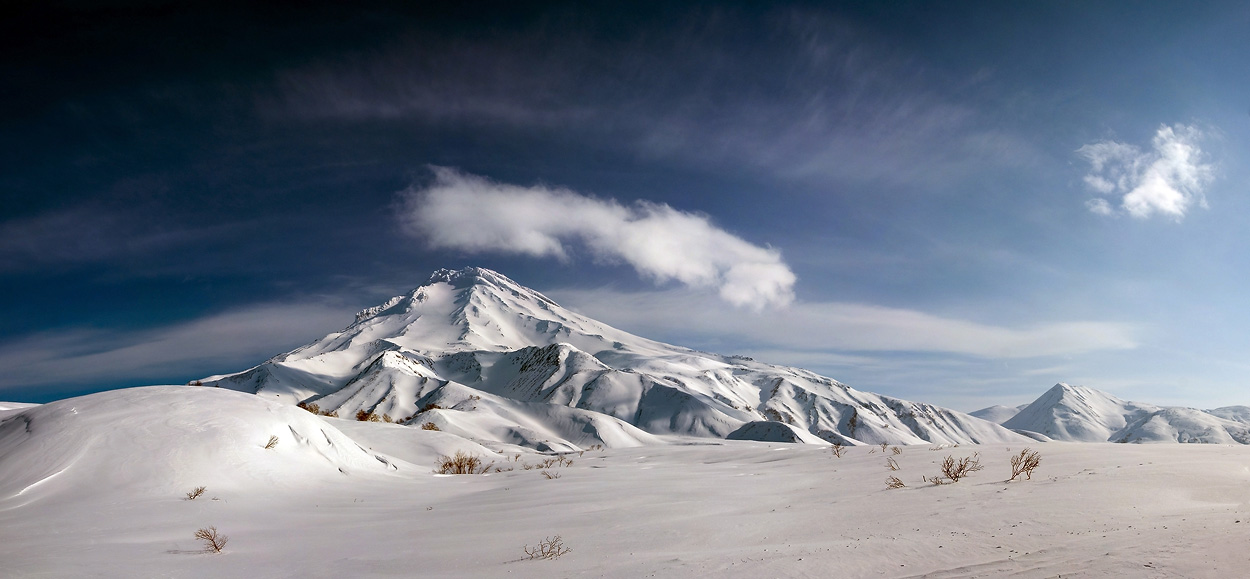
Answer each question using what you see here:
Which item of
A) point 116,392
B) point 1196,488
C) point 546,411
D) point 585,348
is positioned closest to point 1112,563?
point 1196,488

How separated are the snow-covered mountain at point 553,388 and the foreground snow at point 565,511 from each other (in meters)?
18.9

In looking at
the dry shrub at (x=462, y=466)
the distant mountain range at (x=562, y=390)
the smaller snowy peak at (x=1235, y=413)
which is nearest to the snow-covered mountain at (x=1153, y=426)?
the smaller snowy peak at (x=1235, y=413)

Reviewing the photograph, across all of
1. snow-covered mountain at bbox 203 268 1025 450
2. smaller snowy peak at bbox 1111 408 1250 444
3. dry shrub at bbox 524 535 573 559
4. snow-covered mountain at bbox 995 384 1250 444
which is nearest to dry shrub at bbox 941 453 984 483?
dry shrub at bbox 524 535 573 559

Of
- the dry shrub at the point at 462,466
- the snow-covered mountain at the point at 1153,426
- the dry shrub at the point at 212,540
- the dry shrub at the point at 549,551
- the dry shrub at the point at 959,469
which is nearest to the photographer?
the dry shrub at the point at 549,551

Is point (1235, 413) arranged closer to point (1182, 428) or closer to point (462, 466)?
point (1182, 428)

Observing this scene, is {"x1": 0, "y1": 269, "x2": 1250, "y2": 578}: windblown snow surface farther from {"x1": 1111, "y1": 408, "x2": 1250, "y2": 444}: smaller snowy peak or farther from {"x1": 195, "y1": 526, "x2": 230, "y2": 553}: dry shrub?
{"x1": 1111, "y1": 408, "x2": 1250, "y2": 444}: smaller snowy peak

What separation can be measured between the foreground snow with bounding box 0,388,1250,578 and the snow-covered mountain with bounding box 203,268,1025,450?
18.9 m

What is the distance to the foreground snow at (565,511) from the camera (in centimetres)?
297

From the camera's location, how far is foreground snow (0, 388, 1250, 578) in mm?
2975

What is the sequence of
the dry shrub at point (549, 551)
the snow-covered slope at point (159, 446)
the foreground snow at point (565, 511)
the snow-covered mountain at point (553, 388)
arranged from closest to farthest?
1. the foreground snow at point (565, 511)
2. the dry shrub at point (549, 551)
3. the snow-covered slope at point (159, 446)
4. the snow-covered mountain at point (553, 388)

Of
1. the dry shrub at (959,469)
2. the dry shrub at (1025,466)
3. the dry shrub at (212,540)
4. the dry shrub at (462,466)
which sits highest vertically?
the dry shrub at (1025,466)

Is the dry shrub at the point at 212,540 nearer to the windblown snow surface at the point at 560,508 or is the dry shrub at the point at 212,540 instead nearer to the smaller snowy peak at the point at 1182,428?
the windblown snow surface at the point at 560,508

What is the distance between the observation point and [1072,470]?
5.16 m

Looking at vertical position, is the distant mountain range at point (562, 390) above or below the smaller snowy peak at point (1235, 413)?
above
